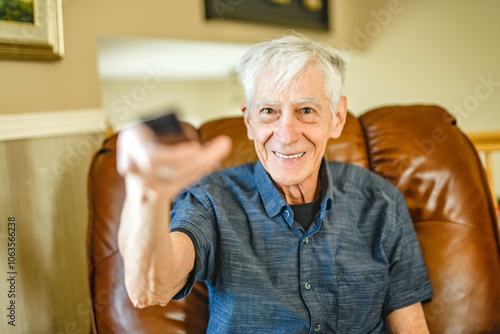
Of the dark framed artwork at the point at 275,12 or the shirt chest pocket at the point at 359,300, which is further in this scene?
the dark framed artwork at the point at 275,12

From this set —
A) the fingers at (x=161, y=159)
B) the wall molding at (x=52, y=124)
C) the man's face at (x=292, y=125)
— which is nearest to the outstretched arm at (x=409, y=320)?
the man's face at (x=292, y=125)

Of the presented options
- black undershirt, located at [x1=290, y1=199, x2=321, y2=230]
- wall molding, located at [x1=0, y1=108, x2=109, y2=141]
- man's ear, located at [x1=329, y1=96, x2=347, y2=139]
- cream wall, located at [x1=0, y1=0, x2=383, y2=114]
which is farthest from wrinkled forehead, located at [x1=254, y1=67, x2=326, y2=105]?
wall molding, located at [x1=0, y1=108, x2=109, y2=141]

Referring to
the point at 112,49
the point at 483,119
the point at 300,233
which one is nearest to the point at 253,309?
the point at 300,233

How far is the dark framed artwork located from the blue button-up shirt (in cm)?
125

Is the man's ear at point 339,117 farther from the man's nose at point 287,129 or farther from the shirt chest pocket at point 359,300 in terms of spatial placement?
the shirt chest pocket at point 359,300

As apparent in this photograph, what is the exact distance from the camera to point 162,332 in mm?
1156

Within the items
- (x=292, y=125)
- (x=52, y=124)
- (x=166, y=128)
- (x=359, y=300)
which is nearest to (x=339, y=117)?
(x=292, y=125)

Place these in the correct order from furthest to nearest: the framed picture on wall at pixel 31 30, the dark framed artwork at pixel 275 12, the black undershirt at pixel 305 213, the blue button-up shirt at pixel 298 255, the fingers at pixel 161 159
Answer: the dark framed artwork at pixel 275 12, the framed picture on wall at pixel 31 30, the black undershirt at pixel 305 213, the blue button-up shirt at pixel 298 255, the fingers at pixel 161 159

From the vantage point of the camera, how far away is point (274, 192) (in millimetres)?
1104

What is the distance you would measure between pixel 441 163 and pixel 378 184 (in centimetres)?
27

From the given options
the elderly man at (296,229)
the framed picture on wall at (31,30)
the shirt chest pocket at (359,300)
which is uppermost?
the framed picture on wall at (31,30)

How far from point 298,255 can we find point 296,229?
0.07 metres

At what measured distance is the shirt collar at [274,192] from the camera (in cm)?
109

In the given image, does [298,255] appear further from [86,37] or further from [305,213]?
[86,37]
